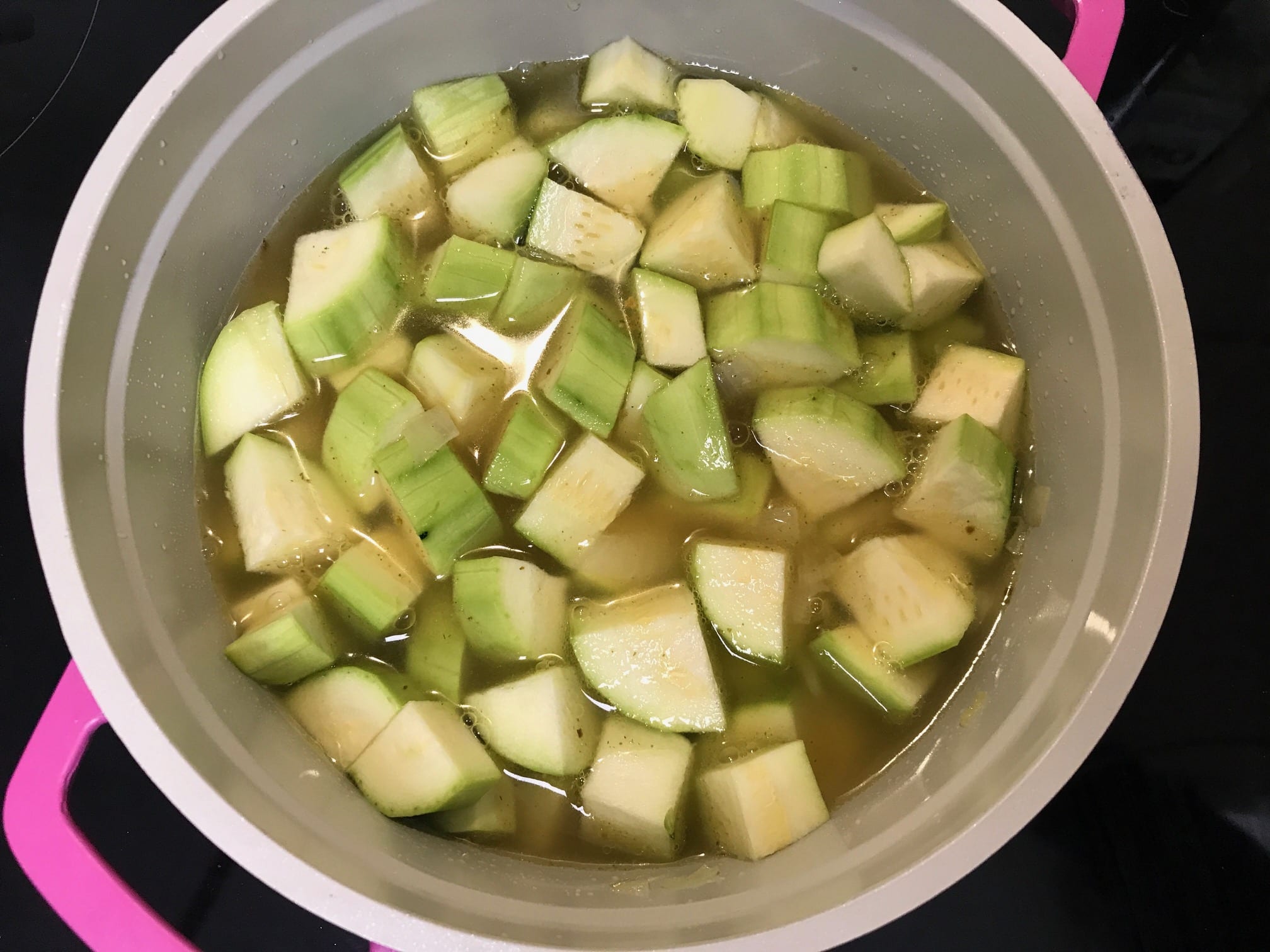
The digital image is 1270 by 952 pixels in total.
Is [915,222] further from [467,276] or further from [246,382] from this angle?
[246,382]

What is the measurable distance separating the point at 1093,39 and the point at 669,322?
64 centimetres

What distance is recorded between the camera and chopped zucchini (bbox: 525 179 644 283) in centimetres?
123

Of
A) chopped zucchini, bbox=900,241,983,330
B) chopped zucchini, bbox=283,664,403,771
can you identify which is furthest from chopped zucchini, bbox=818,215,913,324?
chopped zucchini, bbox=283,664,403,771

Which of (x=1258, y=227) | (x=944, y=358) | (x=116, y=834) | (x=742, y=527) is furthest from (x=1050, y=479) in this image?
(x=116, y=834)

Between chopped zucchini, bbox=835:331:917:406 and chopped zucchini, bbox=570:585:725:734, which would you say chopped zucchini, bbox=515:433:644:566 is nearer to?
chopped zucchini, bbox=570:585:725:734

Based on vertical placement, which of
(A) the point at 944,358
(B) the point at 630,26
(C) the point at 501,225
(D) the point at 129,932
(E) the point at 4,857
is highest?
(B) the point at 630,26

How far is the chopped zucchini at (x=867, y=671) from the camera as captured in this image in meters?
1.10

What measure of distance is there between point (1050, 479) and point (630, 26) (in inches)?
35.7

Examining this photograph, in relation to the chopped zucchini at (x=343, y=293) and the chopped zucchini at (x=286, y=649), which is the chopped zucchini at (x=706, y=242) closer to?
the chopped zucchini at (x=343, y=293)

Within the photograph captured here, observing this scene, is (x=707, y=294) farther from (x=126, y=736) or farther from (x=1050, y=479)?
(x=126, y=736)

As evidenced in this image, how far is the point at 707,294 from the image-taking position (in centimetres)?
124

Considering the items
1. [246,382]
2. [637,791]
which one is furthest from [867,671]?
[246,382]

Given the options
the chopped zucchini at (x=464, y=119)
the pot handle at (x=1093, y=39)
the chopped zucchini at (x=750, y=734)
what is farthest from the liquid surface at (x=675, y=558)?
the pot handle at (x=1093, y=39)

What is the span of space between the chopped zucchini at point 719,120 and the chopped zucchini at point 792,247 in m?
0.16
